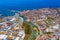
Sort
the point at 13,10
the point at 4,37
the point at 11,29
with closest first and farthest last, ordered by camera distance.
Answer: the point at 4,37 → the point at 11,29 → the point at 13,10

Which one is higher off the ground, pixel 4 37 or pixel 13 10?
pixel 13 10

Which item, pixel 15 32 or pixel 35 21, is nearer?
pixel 15 32

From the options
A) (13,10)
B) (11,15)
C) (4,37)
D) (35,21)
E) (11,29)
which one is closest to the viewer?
(4,37)

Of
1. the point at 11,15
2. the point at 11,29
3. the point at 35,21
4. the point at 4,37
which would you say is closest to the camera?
the point at 4,37

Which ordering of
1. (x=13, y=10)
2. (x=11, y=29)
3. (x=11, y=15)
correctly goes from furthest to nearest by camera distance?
(x=13, y=10)
(x=11, y=15)
(x=11, y=29)

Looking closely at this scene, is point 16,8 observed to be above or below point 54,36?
above

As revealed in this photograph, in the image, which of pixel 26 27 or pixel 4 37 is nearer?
pixel 4 37

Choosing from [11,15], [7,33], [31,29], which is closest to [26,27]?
[31,29]

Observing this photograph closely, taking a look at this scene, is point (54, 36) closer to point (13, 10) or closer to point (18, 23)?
point (18, 23)

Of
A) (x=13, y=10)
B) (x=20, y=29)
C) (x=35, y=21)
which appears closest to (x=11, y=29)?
(x=20, y=29)

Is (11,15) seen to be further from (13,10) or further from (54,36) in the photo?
(54,36)
